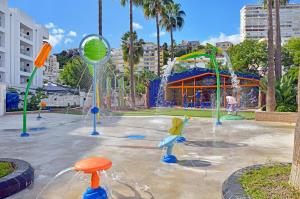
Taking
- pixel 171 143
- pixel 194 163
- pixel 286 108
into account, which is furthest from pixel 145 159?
pixel 286 108

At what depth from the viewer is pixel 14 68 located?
3725 centimetres

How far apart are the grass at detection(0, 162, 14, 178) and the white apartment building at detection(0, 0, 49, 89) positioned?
30.7 meters

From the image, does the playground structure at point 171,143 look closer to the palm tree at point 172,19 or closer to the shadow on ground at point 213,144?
the shadow on ground at point 213,144

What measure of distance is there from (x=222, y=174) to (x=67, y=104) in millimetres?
27036

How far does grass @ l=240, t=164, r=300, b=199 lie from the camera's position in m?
3.42

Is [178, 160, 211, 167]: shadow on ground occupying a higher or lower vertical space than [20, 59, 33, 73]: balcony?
lower

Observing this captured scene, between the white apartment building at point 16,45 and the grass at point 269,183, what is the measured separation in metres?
33.6

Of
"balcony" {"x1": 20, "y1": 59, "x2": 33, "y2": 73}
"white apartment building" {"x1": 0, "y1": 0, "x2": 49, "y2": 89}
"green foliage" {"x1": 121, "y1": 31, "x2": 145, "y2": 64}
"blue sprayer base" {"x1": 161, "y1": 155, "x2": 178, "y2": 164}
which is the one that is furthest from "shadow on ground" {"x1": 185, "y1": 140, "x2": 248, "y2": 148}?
"balcony" {"x1": 20, "y1": 59, "x2": 33, "y2": 73}

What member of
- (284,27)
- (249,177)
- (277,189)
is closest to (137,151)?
(249,177)

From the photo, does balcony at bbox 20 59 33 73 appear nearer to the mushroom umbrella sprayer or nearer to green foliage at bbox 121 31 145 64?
green foliage at bbox 121 31 145 64

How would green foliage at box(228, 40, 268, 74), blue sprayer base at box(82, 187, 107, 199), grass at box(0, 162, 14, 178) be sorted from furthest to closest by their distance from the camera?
green foliage at box(228, 40, 268, 74) < grass at box(0, 162, 14, 178) < blue sprayer base at box(82, 187, 107, 199)

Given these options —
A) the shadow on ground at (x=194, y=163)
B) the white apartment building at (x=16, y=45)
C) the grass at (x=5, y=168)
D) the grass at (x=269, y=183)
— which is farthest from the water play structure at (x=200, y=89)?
the grass at (x=5, y=168)

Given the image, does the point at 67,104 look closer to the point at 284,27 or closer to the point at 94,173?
the point at 94,173

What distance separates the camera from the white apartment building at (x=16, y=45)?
35.3 metres
